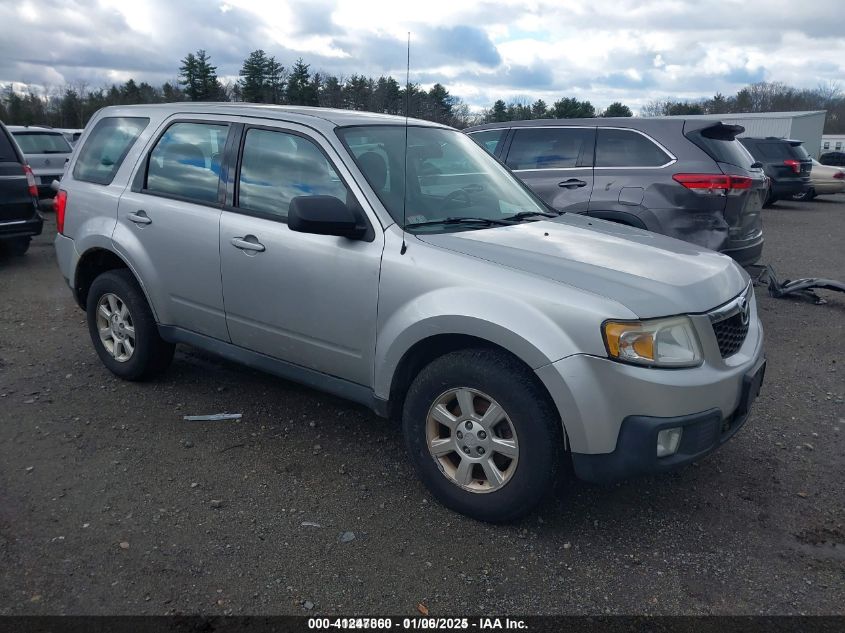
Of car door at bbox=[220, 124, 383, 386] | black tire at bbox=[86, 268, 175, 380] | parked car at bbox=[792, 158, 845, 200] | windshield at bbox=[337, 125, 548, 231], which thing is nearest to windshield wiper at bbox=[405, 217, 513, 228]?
windshield at bbox=[337, 125, 548, 231]

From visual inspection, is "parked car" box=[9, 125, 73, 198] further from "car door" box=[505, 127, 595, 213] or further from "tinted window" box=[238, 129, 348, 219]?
"tinted window" box=[238, 129, 348, 219]

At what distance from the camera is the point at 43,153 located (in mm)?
15062

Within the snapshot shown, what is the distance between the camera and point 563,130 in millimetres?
7621

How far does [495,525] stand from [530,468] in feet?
1.41

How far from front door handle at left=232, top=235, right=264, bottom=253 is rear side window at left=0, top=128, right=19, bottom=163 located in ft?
21.1

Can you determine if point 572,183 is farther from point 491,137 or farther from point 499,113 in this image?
point 499,113

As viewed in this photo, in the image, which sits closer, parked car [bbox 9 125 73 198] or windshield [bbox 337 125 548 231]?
windshield [bbox 337 125 548 231]

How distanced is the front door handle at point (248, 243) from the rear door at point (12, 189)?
6.26 metres

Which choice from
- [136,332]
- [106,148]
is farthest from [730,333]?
[106,148]

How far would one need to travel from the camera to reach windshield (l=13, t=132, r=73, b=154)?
48.8 ft

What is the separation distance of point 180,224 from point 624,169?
4.36 meters

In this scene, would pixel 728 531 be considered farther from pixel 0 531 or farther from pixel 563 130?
pixel 563 130

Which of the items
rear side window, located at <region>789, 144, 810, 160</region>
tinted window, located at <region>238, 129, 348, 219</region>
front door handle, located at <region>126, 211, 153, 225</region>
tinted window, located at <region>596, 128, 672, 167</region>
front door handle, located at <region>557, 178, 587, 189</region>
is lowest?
front door handle, located at <region>126, 211, 153, 225</region>

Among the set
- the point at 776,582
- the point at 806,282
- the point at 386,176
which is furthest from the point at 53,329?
the point at 806,282
